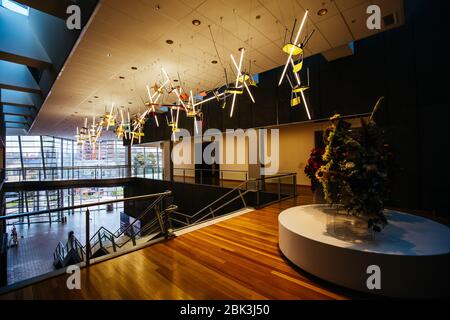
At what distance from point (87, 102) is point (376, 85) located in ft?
37.4

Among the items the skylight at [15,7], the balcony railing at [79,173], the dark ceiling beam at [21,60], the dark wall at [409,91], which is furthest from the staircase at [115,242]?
the skylight at [15,7]

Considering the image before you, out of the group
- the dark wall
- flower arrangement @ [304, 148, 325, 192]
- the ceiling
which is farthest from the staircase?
the dark wall

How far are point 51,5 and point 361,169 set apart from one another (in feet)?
19.5

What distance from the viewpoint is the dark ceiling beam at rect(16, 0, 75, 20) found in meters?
3.76

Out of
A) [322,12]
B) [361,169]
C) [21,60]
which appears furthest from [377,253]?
[21,60]

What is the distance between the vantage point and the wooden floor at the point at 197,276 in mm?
2092

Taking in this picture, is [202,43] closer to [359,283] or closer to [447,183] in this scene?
[359,283]

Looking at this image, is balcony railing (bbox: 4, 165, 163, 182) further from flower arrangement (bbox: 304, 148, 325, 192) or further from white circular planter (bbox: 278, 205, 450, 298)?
white circular planter (bbox: 278, 205, 450, 298)

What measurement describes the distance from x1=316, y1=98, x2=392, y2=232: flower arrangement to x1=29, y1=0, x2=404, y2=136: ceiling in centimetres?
314

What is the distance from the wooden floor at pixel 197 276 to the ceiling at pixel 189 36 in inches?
173

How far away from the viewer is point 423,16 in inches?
198

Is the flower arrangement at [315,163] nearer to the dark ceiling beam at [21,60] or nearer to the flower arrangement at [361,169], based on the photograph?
the flower arrangement at [361,169]

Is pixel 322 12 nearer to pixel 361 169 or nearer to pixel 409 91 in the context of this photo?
pixel 409 91
